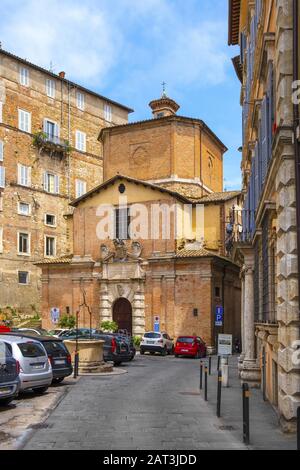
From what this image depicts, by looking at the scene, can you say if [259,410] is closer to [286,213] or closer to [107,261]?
Answer: [286,213]

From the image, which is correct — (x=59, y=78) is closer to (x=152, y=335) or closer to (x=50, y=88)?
(x=50, y=88)

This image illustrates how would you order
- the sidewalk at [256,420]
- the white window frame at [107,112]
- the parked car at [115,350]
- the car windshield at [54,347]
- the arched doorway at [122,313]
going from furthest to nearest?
1. the white window frame at [107,112]
2. the arched doorway at [122,313]
3. the parked car at [115,350]
4. the car windshield at [54,347]
5. the sidewalk at [256,420]

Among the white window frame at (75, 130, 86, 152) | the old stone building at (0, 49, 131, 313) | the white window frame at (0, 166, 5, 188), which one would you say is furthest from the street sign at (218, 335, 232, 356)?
the white window frame at (75, 130, 86, 152)

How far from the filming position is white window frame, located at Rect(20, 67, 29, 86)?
4853cm

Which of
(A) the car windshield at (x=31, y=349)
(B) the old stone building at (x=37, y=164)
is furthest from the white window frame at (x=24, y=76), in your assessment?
(A) the car windshield at (x=31, y=349)

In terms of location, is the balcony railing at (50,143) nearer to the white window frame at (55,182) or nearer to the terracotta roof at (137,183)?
the white window frame at (55,182)

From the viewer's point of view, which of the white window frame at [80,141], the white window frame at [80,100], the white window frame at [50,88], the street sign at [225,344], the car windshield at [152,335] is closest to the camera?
the street sign at [225,344]

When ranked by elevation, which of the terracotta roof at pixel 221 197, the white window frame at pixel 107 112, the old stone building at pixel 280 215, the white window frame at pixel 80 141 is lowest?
the old stone building at pixel 280 215

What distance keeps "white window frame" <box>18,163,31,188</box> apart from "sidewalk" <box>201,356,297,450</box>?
33.6 meters

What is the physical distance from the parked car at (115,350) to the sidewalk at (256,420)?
817 cm

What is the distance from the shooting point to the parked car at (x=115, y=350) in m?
25.6

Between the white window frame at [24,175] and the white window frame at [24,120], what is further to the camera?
the white window frame at [24,120]

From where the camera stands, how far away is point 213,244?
40719 millimetres
